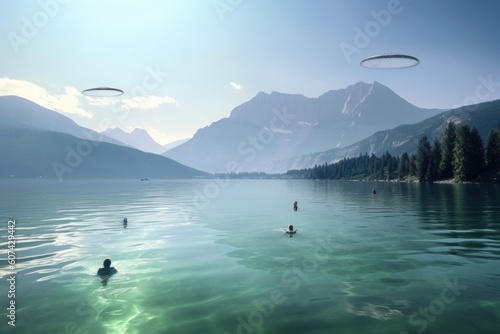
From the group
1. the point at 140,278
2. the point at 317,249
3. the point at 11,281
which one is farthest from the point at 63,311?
the point at 317,249

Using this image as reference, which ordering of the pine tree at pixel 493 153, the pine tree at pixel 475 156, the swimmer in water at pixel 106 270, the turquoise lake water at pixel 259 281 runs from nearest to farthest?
the turquoise lake water at pixel 259 281
the swimmer in water at pixel 106 270
the pine tree at pixel 493 153
the pine tree at pixel 475 156

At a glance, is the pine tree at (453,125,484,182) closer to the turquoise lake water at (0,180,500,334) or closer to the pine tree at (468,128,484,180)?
the pine tree at (468,128,484,180)

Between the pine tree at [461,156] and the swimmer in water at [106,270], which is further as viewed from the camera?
the pine tree at [461,156]

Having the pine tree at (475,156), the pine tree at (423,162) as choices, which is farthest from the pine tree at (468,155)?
the pine tree at (423,162)

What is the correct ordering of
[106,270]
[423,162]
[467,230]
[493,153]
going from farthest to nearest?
[423,162] < [493,153] < [467,230] < [106,270]

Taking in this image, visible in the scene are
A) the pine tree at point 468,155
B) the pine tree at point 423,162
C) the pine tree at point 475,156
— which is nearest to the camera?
the pine tree at point 468,155

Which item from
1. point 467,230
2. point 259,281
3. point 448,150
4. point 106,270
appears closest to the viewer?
point 259,281

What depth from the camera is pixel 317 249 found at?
102ft

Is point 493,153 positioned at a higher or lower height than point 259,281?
higher

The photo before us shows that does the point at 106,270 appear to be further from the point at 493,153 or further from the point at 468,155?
the point at 493,153

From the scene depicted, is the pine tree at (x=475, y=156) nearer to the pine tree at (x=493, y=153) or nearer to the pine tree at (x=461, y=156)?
the pine tree at (x=461, y=156)

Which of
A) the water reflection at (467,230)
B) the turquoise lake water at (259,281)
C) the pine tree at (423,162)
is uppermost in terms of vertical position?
the pine tree at (423,162)

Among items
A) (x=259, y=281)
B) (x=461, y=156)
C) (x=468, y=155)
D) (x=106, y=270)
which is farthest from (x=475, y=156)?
(x=106, y=270)

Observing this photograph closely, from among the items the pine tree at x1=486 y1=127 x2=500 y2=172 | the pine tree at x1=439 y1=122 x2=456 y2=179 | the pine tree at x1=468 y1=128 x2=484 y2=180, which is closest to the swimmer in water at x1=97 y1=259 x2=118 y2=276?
the pine tree at x1=468 y1=128 x2=484 y2=180
